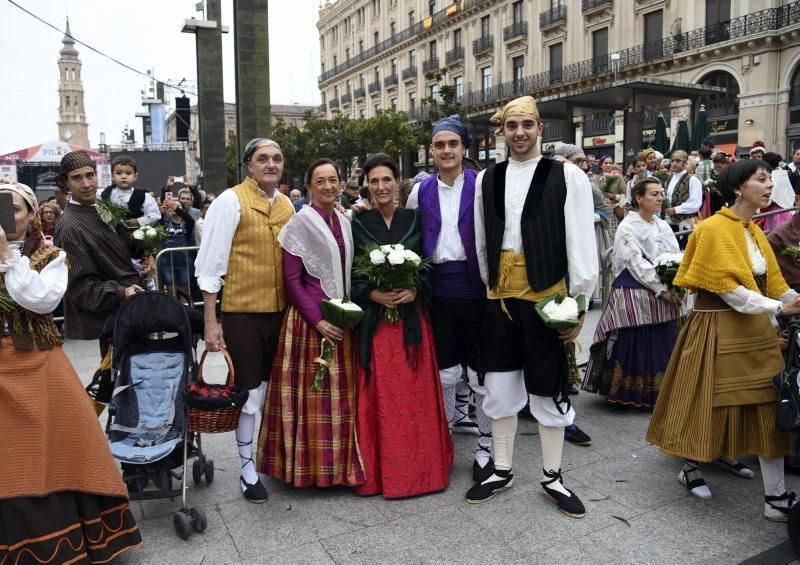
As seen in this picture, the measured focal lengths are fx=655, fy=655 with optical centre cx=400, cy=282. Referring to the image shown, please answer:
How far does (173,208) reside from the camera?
29.8ft

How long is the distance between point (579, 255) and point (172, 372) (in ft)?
7.95

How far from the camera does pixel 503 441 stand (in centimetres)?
392

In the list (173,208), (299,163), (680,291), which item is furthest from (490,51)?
(680,291)

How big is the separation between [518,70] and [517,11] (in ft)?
11.9

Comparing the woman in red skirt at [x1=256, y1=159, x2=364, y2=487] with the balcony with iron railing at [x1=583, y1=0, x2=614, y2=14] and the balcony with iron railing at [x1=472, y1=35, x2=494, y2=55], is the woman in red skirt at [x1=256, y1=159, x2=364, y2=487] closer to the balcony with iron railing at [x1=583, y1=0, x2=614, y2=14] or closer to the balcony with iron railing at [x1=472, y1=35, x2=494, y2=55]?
the balcony with iron railing at [x1=583, y1=0, x2=614, y2=14]

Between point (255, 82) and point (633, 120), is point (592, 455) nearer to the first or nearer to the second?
point (255, 82)

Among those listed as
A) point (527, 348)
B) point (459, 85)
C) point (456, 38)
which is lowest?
point (527, 348)

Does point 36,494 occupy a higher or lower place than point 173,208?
lower

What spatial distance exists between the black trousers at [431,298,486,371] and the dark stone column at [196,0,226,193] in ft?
40.5

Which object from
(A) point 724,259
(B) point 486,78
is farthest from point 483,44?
(A) point 724,259

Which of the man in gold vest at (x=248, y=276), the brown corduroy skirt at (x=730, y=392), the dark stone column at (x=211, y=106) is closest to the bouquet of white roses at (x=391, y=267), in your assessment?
the man in gold vest at (x=248, y=276)

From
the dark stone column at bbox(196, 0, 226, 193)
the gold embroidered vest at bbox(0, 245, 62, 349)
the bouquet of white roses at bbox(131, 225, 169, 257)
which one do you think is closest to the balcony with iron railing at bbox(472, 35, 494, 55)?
the dark stone column at bbox(196, 0, 226, 193)

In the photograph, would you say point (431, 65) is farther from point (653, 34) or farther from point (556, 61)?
point (653, 34)

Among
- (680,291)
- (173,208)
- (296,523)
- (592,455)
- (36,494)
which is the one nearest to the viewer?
(36,494)
